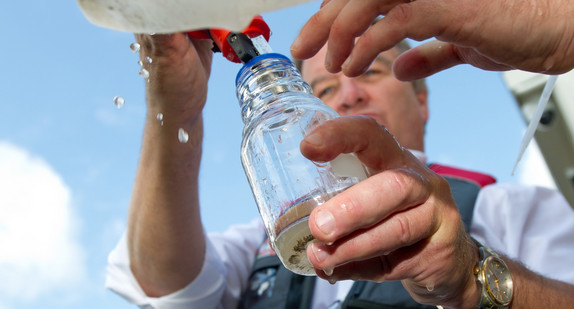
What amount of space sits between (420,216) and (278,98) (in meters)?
0.23

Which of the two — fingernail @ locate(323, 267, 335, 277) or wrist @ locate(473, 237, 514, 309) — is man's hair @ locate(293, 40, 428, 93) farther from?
fingernail @ locate(323, 267, 335, 277)

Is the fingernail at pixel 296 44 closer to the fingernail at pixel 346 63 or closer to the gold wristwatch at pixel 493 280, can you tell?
the fingernail at pixel 346 63

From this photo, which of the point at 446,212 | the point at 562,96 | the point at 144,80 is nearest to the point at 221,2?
the point at 446,212

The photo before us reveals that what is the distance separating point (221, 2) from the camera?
36cm

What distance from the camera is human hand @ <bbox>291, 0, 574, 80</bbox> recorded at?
0.58m

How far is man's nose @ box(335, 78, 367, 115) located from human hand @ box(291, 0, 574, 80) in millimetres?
1076

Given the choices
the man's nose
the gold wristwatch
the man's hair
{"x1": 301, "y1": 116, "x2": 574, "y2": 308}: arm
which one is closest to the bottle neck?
{"x1": 301, "y1": 116, "x2": 574, "y2": 308}: arm

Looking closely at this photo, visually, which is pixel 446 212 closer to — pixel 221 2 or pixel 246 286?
pixel 221 2

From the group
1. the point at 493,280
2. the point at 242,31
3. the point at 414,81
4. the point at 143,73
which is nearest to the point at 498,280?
the point at 493,280

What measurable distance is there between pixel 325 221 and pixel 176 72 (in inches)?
19.2

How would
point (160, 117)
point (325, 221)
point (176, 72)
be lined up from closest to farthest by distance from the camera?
1. point (325, 221)
2. point (176, 72)
3. point (160, 117)

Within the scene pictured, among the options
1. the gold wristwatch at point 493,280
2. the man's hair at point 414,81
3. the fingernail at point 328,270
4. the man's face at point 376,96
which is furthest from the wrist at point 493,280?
the man's hair at point 414,81

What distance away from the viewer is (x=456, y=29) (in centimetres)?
58

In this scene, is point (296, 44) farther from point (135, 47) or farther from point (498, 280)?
point (498, 280)
